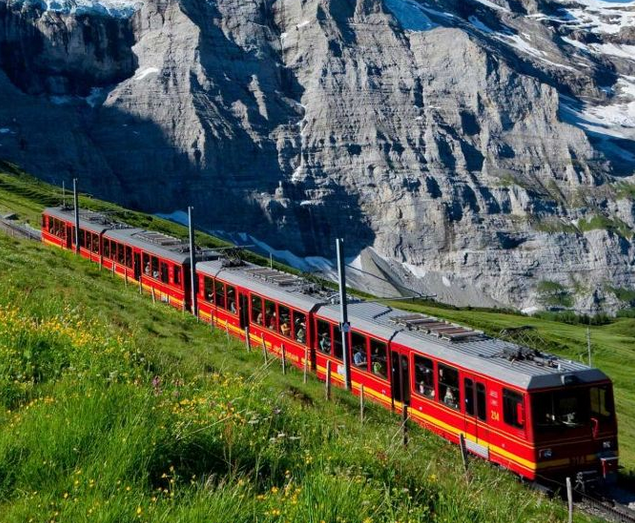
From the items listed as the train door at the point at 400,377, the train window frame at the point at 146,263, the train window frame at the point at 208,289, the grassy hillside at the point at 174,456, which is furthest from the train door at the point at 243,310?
the grassy hillside at the point at 174,456

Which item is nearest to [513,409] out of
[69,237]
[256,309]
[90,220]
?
[256,309]

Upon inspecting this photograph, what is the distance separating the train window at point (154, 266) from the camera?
1585 inches

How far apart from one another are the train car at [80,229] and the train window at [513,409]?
3509cm

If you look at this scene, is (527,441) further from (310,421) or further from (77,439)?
(77,439)

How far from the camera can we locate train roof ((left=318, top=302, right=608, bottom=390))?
1897 centimetres

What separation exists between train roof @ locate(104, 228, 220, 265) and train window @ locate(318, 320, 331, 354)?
12.4 meters

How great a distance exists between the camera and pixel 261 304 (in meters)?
31.1

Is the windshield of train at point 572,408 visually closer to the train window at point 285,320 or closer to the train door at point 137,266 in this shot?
the train window at point 285,320

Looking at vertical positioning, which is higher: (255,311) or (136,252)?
(136,252)

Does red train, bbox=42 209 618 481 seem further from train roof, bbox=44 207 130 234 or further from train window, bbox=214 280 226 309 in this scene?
train roof, bbox=44 207 130 234

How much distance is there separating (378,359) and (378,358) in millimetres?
36

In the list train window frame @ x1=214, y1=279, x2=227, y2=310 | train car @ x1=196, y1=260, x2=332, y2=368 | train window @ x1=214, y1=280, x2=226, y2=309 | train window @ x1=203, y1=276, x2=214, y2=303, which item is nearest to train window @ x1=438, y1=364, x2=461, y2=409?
train car @ x1=196, y1=260, x2=332, y2=368

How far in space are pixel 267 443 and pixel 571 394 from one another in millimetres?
13298

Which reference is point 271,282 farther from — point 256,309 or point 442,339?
point 442,339
